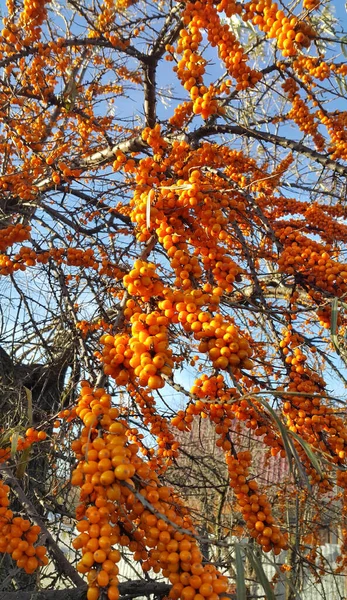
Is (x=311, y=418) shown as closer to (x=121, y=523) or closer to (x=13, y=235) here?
(x=121, y=523)

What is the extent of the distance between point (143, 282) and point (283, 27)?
163 centimetres

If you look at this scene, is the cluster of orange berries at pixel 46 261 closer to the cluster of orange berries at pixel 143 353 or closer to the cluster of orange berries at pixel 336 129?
the cluster of orange berries at pixel 143 353

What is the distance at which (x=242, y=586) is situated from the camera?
0.95 meters

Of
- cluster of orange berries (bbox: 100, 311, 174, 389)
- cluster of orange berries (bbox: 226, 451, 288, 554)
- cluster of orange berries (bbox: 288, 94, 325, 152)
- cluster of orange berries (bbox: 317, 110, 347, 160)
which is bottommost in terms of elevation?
cluster of orange berries (bbox: 226, 451, 288, 554)

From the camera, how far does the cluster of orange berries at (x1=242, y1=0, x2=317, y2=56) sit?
216 centimetres

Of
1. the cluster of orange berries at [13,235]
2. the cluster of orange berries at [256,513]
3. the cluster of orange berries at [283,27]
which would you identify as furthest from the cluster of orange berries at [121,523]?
the cluster of orange berries at [283,27]

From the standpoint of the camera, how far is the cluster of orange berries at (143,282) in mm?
1445

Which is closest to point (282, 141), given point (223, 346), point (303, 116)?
point (303, 116)

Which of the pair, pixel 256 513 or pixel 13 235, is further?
pixel 13 235

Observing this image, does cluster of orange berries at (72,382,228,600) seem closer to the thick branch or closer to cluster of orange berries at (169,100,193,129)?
the thick branch

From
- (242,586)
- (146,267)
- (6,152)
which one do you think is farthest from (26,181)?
(242,586)

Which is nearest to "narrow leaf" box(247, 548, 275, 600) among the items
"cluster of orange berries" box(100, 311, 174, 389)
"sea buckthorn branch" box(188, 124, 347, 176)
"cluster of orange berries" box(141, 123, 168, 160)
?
"cluster of orange berries" box(100, 311, 174, 389)

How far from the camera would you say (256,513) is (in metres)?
1.52

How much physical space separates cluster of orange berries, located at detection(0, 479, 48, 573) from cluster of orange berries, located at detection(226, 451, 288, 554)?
68cm
